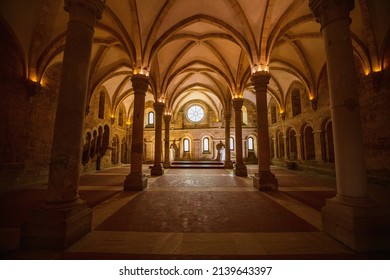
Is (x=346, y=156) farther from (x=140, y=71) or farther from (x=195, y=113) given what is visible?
(x=195, y=113)

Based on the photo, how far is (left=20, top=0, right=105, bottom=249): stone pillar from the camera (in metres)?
2.39

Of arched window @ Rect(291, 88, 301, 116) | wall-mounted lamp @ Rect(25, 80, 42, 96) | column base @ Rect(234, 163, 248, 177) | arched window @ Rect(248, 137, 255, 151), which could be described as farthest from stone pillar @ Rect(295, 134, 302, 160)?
wall-mounted lamp @ Rect(25, 80, 42, 96)

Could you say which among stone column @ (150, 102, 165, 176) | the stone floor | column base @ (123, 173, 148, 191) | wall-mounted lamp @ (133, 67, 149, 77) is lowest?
the stone floor

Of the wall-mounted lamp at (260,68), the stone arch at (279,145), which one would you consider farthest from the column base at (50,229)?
the stone arch at (279,145)

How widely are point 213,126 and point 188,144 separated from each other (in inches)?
161

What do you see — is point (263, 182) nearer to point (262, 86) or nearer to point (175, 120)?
point (262, 86)

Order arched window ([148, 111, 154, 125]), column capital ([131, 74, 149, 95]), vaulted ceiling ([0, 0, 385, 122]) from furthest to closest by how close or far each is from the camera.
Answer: arched window ([148, 111, 154, 125])
column capital ([131, 74, 149, 95])
vaulted ceiling ([0, 0, 385, 122])

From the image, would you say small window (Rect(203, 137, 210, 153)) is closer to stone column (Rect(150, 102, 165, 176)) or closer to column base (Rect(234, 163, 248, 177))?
stone column (Rect(150, 102, 165, 176))

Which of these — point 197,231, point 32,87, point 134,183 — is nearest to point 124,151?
point 32,87

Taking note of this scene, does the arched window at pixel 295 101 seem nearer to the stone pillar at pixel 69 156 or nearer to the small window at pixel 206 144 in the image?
the small window at pixel 206 144

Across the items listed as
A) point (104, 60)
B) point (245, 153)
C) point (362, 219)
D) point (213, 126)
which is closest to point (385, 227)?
point (362, 219)

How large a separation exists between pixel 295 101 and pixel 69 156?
1653cm

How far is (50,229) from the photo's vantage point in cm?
239

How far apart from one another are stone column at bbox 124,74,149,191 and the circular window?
1665cm
